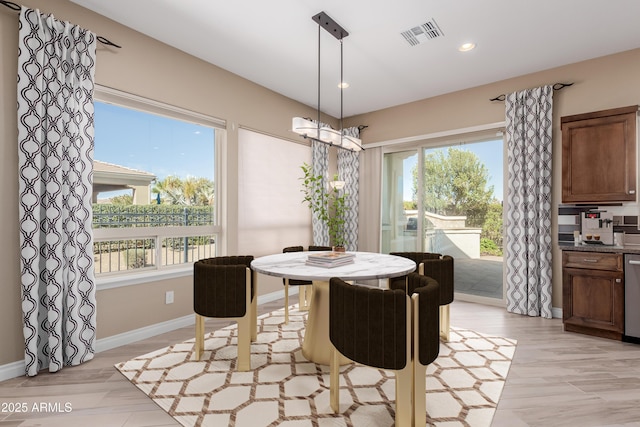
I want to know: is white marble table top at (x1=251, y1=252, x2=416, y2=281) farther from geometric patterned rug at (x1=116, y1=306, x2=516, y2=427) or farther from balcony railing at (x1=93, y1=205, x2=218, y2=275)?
balcony railing at (x1=93, y1=205, x2=218, y2=275)

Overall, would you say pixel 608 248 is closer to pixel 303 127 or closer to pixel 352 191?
pixel 303 127

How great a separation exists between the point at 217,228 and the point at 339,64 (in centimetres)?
233

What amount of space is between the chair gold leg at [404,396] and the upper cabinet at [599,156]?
2990 millimetres

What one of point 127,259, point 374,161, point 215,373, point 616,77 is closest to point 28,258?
point 127,259

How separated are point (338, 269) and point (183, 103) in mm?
2451

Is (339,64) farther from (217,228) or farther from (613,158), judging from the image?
(613,158)

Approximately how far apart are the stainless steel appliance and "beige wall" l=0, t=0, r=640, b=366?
783 millimetres

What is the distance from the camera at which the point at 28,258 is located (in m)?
2.26

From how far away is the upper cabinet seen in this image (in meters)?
3.12

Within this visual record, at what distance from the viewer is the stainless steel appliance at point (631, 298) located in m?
2.86

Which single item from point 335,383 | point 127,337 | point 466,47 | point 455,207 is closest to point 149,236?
point 127,337

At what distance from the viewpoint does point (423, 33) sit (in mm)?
2953

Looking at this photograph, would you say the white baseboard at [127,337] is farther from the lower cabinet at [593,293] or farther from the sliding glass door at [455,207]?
the lower cabinet at [593,293]

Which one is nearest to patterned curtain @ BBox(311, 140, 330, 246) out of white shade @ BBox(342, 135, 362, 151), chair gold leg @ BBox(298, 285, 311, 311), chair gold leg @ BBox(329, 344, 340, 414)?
chair gold leg @ BBox(298, 285, 311, 311)
